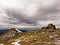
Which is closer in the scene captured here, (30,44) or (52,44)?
(52,44)

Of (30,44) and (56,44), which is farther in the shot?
(30,44)

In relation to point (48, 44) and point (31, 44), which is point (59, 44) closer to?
point (48, 44)

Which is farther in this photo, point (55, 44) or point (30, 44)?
point (30, 44)

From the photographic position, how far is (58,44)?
441 ft

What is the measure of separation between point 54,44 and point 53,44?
1.04 m

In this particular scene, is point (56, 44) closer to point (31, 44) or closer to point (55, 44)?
point (55, 44)

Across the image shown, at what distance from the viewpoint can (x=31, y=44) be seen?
480ft

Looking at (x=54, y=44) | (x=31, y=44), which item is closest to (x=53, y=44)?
(x=54, y=44)

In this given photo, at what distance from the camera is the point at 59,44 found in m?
133

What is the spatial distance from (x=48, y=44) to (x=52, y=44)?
4.29 m

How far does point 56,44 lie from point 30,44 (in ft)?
96.2

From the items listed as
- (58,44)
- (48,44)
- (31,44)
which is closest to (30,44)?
(31,44)

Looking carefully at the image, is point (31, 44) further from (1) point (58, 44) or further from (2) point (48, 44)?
(1) point (58, 44)

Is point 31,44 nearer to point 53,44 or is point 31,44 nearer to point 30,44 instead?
point 30,44
